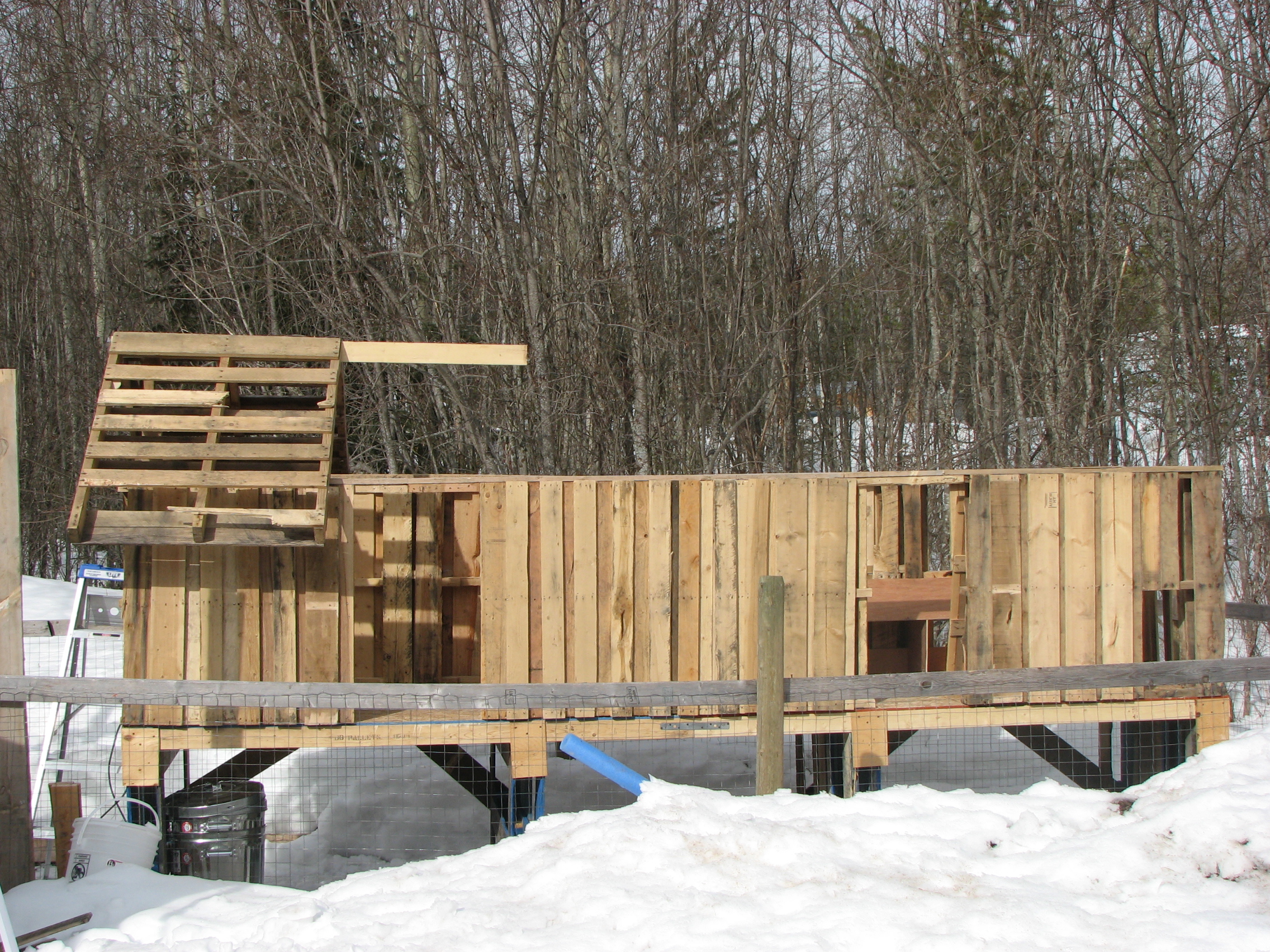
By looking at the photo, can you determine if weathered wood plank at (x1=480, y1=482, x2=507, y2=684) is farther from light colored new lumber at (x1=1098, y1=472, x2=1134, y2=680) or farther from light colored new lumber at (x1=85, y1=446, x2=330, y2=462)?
light colored new lumber at (x1=1098, y1=472, x2=1134, y2=680)

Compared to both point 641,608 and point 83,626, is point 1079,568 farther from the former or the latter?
point 83,626

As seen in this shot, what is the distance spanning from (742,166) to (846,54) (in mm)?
2493

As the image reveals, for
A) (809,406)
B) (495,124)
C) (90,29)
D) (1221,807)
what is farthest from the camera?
(90,29)

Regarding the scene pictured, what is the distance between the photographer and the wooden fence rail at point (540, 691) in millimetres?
5152

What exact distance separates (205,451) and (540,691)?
2.66 meters

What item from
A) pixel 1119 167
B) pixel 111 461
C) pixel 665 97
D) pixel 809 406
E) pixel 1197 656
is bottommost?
pixel 1197 656

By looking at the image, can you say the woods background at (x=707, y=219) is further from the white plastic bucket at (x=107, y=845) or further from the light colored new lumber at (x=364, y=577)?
the white plastic bucket at (x=107, y=845)

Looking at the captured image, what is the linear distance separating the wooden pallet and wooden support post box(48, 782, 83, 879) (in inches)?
55.3

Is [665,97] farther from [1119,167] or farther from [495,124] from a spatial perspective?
[1119,167]

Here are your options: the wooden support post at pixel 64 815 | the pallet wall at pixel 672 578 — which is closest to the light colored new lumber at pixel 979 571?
the pallet wall at pixel 672 578

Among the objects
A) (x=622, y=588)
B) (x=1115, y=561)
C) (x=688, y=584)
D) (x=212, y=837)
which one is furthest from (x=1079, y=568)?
(x=212, y=837)

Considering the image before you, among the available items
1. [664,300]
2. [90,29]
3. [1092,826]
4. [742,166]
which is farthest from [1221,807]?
[90,29]

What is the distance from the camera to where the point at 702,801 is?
5.06 m

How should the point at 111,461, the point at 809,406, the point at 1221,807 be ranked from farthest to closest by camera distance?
the point at 809,406 < the point at 111,461 < the point at 1221,807
